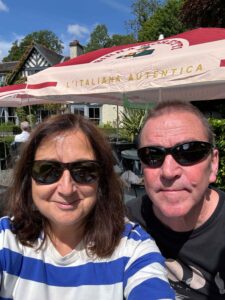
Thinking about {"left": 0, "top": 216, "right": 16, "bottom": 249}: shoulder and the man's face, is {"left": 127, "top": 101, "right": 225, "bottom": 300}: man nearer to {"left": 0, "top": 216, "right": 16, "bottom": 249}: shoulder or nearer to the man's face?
the man's face

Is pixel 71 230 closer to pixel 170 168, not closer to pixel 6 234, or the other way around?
pixel 6 234

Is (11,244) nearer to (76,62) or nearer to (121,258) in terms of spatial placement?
(121,258)

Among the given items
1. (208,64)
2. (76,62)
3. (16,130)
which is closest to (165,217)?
(208,64)

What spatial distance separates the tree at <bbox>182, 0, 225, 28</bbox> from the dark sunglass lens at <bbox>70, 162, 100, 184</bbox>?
1215 centimetres

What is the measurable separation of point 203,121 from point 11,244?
3.53 feet

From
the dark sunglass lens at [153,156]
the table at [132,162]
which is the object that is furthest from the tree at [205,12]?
the dark sunglass lens at [153,156]

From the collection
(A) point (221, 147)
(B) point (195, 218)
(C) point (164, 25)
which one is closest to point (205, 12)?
(A) point (221, 147)

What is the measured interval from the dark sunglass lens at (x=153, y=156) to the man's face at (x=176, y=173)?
0.8 inches

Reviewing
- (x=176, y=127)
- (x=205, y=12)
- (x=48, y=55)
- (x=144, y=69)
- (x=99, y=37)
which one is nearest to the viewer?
(x=176, y=127)

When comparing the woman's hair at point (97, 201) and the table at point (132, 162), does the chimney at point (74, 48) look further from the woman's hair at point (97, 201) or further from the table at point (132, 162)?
the woman's hair at point (97, 201)

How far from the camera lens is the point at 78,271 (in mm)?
1510

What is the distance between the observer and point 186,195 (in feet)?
5.45

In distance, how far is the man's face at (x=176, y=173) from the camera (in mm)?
1653

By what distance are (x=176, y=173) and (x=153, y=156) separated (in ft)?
0.47
